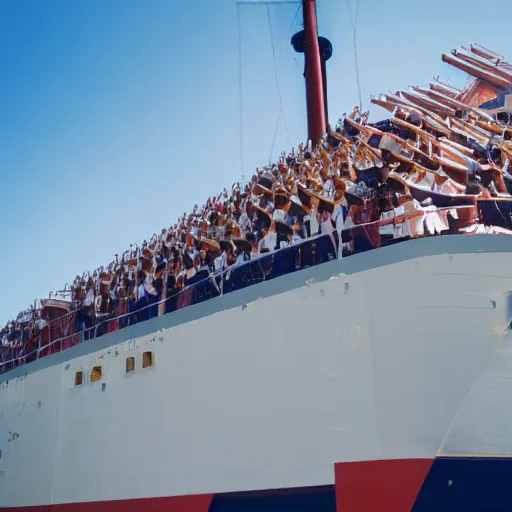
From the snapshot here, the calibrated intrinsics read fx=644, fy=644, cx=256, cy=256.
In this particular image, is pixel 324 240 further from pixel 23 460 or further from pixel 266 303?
pixel 23 460

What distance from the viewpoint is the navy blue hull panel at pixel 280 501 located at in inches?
346

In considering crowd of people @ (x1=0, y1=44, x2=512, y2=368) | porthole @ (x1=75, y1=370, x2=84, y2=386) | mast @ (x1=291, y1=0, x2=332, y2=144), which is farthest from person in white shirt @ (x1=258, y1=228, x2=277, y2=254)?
mast @ (x1=291, y1=0, x2=332, y2=144)

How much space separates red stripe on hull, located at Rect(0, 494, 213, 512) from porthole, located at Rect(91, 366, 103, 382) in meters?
2.38

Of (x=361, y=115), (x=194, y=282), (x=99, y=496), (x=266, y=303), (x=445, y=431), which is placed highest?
(x=361, y=115)

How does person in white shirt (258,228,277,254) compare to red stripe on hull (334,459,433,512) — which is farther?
person in white shirt (258,228,277,254)

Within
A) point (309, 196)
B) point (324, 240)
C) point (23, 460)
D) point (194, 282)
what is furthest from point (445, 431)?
point (23, 460)

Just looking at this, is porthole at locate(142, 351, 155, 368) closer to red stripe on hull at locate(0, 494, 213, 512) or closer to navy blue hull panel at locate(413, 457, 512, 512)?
red stripe on hull at locate(0, 494, 213, 512)

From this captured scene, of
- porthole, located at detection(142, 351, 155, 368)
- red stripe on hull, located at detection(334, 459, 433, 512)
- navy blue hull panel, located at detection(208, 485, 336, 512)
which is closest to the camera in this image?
red stripe on hull, located at detection(334, 459, 433, 512)

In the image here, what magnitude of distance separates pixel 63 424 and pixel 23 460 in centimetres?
252

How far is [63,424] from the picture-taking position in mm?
14070

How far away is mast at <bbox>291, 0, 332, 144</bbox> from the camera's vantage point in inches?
896

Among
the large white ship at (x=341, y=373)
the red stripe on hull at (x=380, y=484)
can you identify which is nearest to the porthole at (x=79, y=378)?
the large white ship at (x=341, y=373)

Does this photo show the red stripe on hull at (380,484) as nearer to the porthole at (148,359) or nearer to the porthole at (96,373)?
the porthole at (148,359)

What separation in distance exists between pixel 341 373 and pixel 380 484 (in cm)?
153
